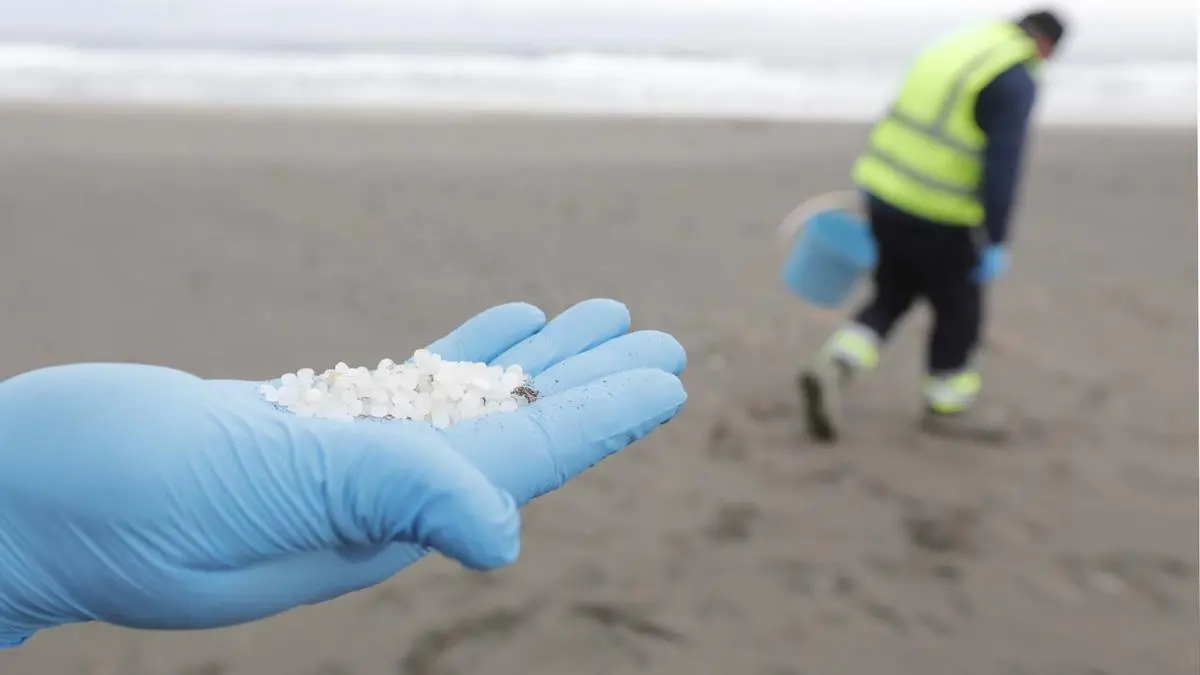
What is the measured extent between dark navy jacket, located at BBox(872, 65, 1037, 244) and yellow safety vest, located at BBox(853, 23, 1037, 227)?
33 mm

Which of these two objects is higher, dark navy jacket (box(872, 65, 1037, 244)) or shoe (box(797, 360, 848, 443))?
dark navy jacket (box(872, 65, 1037, 244))

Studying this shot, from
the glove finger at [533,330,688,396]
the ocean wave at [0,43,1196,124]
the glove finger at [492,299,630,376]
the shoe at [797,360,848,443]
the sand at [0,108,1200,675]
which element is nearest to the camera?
the glove finger at [533,330,688,396]

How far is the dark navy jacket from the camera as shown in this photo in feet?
9.55

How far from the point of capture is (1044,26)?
306 centimetres

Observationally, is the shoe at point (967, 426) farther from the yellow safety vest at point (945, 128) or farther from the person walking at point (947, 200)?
the yellow safety vest at point (945, 128)

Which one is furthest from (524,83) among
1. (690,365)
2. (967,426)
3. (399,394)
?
(399,394)

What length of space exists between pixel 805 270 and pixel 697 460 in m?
1.05

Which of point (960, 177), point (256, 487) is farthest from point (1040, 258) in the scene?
point (256, 487)

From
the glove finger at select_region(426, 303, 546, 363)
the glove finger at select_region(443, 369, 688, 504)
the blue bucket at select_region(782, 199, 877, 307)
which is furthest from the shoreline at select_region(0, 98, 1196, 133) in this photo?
the glove finger at select_region(443, 369, 688, 504)

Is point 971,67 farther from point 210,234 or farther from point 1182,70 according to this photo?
point 1182,70

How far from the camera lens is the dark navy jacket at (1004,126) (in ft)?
9.55

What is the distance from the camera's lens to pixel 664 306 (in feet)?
16.1

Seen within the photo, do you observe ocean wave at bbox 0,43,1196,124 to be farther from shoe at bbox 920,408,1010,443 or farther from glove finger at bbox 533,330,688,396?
glove finger at bbox 533,330,688,396

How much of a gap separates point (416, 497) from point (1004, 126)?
7.96ft
